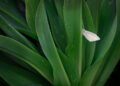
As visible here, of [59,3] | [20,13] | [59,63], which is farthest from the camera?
[20,13]

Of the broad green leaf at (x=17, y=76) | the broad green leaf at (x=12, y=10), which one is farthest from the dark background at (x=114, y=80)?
the broad green leaf at (x=12, y=10)

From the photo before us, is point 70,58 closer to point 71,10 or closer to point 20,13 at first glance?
point 71,10

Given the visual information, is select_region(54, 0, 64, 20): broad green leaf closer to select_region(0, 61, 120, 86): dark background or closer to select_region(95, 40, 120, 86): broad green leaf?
select_region(95, 40, 120, 86): broad green leaf

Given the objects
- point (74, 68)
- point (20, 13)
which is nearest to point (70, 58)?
point (74, 68)

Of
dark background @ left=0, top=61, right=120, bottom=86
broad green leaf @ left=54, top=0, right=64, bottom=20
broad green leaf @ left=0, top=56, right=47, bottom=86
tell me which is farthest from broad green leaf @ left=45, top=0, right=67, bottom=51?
dark background @ left=0, top=61, right=120, bottom=86

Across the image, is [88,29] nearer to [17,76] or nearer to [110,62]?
[110,62]

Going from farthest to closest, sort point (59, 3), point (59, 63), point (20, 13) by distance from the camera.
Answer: point (20, 13) < point (59, 3) < point (59, 63)

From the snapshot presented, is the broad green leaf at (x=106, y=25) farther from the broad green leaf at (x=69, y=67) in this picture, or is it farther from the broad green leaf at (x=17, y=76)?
Result: the broad green leaf at (x=17, y=76)

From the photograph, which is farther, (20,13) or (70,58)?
(20,13)
